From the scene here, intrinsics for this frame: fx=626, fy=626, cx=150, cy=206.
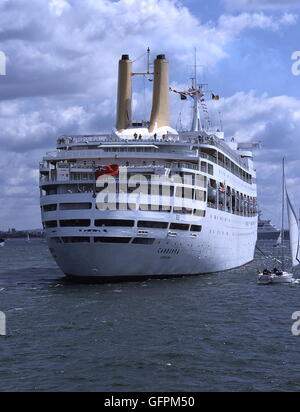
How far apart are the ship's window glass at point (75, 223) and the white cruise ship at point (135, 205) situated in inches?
3.2

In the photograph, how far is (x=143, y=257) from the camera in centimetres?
5119

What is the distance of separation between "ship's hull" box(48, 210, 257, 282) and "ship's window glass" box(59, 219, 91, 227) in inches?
59.7

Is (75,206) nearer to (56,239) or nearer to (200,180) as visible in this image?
(56,239)

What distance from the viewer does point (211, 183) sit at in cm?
6166

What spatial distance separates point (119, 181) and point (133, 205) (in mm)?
2474

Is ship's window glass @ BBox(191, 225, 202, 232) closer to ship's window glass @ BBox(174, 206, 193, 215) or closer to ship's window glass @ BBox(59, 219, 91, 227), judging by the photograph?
ship's window glass @ BBox(174, 206, 193, 215)

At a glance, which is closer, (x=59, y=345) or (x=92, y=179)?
(x=59, y=345)

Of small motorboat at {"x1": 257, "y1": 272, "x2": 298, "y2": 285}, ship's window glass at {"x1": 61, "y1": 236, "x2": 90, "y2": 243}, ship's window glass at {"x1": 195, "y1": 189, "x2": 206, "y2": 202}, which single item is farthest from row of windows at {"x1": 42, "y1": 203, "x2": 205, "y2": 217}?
small motorboat at {"x1": 257, "y1": 272, "x2": 298, "y2": 285}

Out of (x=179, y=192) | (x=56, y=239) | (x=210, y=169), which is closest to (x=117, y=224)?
(x=56, y=239)

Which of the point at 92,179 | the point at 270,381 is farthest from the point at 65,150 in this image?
the point at 270,381

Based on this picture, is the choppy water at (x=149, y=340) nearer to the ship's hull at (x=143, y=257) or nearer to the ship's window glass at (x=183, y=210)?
the ship's hull at (x=143, y=257)

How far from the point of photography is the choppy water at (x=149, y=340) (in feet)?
79.3

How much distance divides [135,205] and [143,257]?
4380 mm
